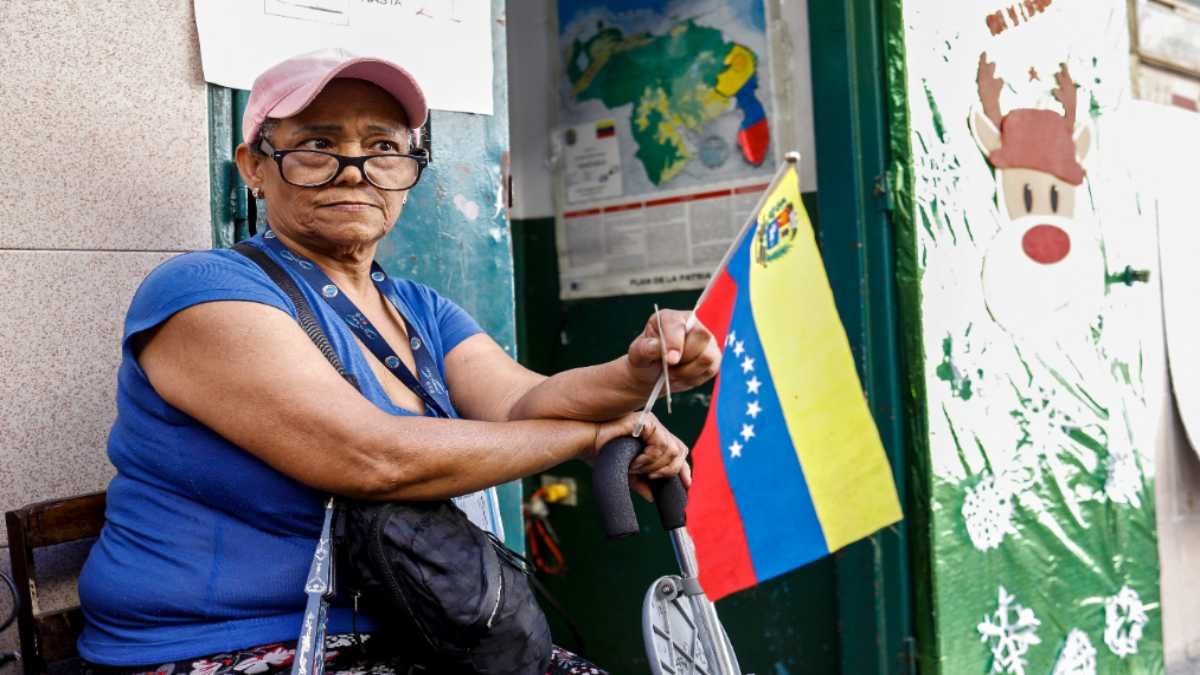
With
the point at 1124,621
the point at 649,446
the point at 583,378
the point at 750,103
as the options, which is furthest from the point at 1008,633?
the point at 583,378

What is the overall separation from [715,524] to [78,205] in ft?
4.75

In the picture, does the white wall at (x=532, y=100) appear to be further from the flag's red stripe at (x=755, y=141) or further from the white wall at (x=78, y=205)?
the white wall at (x=78, y=205)

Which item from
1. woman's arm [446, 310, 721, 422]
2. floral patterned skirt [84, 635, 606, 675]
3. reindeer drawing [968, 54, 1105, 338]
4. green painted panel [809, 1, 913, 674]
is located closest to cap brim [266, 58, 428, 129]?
woman's arm [446, 310, 721, 422]

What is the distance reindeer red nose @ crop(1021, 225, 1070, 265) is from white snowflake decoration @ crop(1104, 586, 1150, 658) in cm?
126

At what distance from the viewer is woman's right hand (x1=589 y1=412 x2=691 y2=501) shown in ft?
6.73

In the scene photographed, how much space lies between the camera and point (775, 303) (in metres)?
2.10

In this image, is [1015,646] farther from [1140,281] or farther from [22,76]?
[22,76]

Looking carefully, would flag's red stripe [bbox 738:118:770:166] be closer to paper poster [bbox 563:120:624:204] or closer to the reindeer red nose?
paper poster [bbox 563:120:624:204]

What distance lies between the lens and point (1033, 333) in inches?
154

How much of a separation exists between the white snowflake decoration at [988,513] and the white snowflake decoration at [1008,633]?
0.18 m

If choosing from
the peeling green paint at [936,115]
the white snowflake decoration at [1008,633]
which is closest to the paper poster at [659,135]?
the peeling green paint at [936,115]

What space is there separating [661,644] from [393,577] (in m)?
0.55

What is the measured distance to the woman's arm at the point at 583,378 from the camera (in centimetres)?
188

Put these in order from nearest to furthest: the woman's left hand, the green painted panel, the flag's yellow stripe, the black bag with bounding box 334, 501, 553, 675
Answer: the black bag with bounding box 334, 501, 553, 675
the woman's left hand
the flag's yellow stripe
the green painted panel
